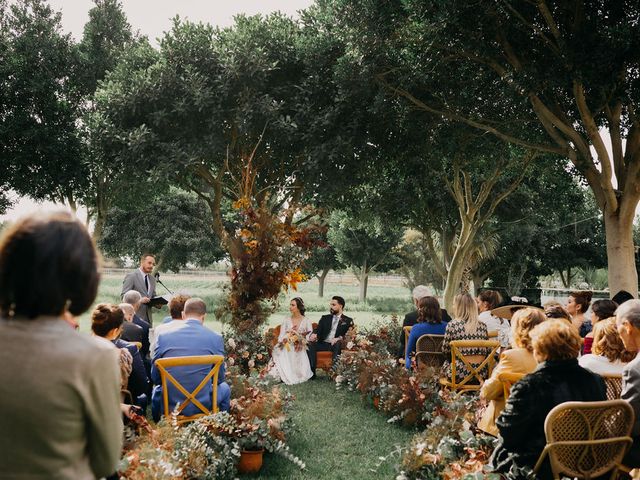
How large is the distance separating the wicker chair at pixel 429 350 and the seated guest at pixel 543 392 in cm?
409

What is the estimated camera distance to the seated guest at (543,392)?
359cm

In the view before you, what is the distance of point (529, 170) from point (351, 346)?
12952 mm

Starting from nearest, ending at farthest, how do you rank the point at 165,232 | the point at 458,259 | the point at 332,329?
the point at 332,329 → the point at 458,259 → the point at 165,232

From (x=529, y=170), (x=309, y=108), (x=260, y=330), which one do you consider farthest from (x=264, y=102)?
(x=529, y=170)

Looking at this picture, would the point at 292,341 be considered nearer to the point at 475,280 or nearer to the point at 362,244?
the point at 475,280

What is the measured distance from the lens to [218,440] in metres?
5.28

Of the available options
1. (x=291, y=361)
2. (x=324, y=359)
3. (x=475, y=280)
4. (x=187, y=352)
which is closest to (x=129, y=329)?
(x=187, y=352)

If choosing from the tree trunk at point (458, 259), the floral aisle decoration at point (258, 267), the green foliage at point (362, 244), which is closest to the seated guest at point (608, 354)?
the floral aisle decoration at point (258, 267)

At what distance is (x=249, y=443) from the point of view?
221 inches

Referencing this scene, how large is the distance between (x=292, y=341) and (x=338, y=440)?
12.1ft

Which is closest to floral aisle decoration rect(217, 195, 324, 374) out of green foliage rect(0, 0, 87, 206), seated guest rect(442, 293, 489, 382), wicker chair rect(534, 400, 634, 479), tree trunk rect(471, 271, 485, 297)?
seated guest rect(442, 293, 489, 382)

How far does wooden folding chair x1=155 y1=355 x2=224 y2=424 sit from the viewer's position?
17.4 feet

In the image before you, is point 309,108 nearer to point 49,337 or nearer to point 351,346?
point 351,346

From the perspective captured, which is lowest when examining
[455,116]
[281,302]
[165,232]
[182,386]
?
[281,302]
